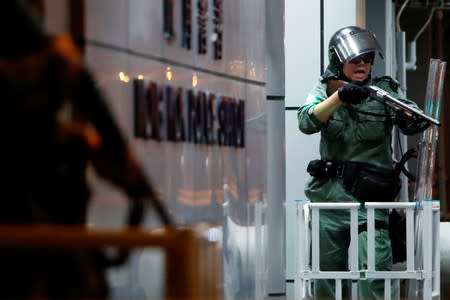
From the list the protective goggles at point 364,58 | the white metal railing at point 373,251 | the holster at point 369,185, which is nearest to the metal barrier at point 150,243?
the white metal railing at point 373,251

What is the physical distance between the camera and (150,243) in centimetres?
379

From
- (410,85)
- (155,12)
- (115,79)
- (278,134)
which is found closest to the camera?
(115,79)

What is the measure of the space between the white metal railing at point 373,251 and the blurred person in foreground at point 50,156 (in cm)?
585

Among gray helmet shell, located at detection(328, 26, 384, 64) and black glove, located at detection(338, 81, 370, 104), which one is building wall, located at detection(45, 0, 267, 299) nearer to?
black glove, located at detection(338, 81, 370, 104)

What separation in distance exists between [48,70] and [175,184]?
3.20 metres

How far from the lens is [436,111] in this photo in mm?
10711

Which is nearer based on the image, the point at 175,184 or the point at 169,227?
the point at 169,227

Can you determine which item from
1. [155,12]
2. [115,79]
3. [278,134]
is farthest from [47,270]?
[278,134]

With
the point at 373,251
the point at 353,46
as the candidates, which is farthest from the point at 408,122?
the point at 373,251

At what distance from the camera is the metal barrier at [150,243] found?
148 inches

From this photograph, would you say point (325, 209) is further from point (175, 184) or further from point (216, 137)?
point (175, 184)

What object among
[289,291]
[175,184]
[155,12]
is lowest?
[289,291]

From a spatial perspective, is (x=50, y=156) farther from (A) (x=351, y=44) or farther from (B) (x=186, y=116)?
(A) (x=351, y=44)

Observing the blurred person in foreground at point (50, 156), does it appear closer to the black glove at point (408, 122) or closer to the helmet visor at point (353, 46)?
the black glove at point (408, 122)
